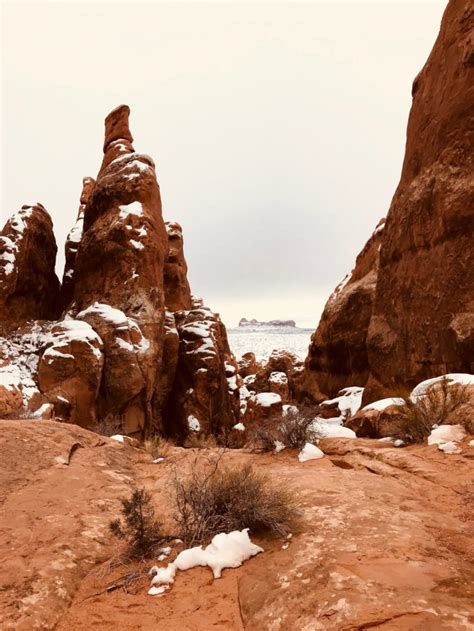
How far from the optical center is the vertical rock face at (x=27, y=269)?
72.6 ft

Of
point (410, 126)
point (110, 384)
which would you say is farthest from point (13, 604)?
point (110, 384)

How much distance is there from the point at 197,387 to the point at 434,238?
16815 mm

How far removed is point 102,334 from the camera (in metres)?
19.2

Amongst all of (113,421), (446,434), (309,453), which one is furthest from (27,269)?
(446,434)

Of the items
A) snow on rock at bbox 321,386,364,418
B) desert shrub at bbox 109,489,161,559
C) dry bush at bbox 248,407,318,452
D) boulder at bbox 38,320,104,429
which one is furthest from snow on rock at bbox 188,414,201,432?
desert shrub at bbox 109,489,161,559

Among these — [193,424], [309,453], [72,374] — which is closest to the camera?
[309,453]

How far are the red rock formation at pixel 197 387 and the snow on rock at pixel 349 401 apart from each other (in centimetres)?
936

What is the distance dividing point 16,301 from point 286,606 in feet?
77.9

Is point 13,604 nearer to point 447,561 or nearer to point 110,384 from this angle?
point 447,561

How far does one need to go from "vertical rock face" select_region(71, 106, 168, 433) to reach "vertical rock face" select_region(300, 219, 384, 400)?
7.90 metres

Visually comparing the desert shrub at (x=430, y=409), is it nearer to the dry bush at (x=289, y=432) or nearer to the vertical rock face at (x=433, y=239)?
the dry bush at (x=289, y=432)

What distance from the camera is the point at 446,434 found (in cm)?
625

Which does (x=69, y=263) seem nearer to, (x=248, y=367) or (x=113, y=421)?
(x=113, y=421)

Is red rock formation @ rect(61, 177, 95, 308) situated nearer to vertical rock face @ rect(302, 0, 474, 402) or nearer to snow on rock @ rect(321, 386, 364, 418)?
snow on rock @ rect(321, 386, 364, 418)
